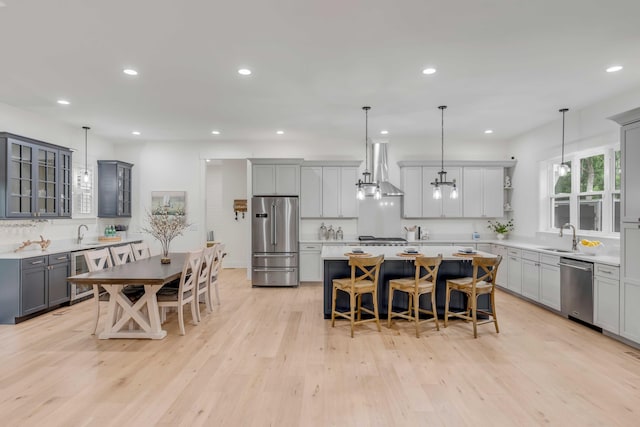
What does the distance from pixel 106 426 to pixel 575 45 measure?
4.84 meters

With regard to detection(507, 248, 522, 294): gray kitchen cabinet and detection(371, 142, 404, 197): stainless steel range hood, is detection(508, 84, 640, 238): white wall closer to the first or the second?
detection(507, 248, 522, 294): gray kitchen cabinet

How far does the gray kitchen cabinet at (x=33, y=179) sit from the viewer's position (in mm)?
4562

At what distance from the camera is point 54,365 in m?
3.20

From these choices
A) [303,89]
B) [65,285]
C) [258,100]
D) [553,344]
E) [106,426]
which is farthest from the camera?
[65,285]

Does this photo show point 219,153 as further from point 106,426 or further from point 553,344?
point 553,344

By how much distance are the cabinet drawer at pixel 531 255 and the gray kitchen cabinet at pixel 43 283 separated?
7.04m

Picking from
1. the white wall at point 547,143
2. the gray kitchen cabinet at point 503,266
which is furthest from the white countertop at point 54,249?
the white wall at point 547,143

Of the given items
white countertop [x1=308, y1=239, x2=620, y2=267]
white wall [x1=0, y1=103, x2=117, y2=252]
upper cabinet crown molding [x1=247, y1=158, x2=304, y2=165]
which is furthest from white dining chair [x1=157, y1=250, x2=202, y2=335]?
upper cabinet crown molding [x1=247, y1=158, x2=304, y2=165]

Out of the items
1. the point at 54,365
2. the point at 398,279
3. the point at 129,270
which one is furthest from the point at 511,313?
the point at 54,365

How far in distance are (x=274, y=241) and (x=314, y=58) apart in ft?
12.7

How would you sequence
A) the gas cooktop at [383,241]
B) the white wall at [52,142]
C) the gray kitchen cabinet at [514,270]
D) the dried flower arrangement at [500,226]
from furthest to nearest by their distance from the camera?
the dried flower arrangement at [500,226], the gas cooktop at [383,241], the gray kitchen cabinet at [514,270], the white wall at [52,142]

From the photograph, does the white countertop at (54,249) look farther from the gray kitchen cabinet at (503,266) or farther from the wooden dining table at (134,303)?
the gray kitchen cabinet at (503,266)

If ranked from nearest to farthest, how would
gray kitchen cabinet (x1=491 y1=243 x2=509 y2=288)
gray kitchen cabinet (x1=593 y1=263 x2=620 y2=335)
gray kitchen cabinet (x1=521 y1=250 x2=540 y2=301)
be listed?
gray kitchen cabinet (x1=593 y1=263 x2=620 y2=335)
gray kitchen cabinet (x1=521 y1=250 x2=540 y2=301)
gray kitchen cabinet (x1=491 y1=243 x2=509 y2=288)

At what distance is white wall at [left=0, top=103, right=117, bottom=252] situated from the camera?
4.89m
